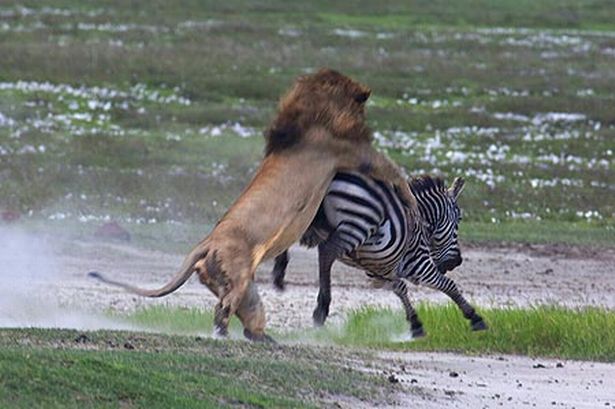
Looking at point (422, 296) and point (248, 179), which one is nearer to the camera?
point (422, 296)

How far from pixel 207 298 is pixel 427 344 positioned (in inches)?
148

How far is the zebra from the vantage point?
527 inches

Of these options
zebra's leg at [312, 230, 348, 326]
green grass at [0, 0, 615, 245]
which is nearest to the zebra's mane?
zebra's leg at [312, 230, 348, 326]

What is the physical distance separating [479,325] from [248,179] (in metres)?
11.9

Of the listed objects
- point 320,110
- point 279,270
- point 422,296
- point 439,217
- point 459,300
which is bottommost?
point 422,296

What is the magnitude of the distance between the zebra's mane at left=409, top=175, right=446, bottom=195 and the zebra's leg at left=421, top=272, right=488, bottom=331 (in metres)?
0.82

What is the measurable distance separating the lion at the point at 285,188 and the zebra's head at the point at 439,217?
40.8 inches

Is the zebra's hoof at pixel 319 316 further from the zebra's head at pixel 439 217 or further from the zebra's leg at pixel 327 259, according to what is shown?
the zebra's head at pixel 439 217

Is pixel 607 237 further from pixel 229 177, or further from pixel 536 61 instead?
pixel 536 61

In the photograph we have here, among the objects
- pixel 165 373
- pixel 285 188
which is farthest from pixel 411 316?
pixel 165 373

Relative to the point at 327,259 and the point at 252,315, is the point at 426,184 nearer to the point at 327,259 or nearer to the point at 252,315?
the point at 327,259

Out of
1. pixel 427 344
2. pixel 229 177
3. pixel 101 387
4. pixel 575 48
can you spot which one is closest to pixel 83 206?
pixel 229 177

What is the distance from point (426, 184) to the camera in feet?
50.8

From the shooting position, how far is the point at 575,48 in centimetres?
4741
